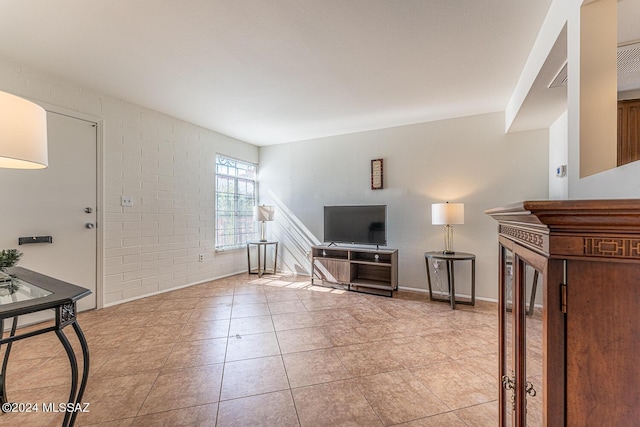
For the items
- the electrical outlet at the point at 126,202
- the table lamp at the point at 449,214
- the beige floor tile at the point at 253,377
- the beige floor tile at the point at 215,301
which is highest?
the electrical outlet at the point at 126,202

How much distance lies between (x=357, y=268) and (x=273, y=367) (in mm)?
2486

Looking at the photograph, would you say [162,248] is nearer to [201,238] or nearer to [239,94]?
[201,238]

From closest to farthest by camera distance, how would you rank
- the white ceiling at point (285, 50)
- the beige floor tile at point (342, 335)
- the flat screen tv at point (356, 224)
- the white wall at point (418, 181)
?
the white ceiling at point (285, 50)
the beige floor tile at point (342, 335)
the white wall at point (418, 181)
the flat screen tv at point (356, 224)

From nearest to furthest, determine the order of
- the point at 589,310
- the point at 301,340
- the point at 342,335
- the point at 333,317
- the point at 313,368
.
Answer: the point at 589,310 < the point at 313,368 < the point at 301,340 < the point at 342,335 < the point at 333,317

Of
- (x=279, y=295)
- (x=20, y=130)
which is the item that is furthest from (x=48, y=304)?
(x=279, y=295)

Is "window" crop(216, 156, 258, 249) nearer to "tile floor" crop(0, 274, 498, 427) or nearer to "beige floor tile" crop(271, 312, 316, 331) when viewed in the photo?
"tile floor" crop(0, 274, 498, 427)

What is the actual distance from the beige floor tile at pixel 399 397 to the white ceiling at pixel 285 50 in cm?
256

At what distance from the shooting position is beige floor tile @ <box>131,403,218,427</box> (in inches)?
58.1

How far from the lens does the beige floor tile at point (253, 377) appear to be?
5.74 ft

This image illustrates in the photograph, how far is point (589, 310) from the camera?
0.51 meters

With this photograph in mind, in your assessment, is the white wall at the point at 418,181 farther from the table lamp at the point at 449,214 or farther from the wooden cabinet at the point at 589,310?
the wooden cabinet at the point at 589,310

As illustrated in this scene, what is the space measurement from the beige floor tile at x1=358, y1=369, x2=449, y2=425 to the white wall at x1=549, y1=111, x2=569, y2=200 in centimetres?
255

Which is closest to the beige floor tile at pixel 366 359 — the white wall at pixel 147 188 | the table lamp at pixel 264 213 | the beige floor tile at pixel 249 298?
the beige floor tile at pixel 249 298

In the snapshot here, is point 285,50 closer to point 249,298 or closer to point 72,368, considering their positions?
point 72,368
